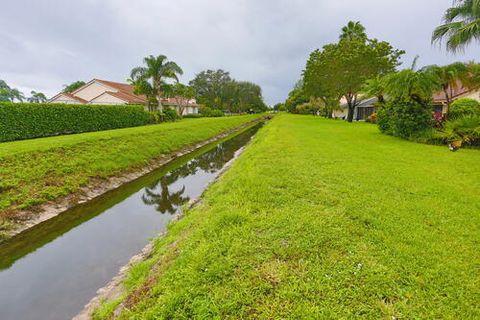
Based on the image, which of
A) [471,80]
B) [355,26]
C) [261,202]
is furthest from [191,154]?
[355,26]

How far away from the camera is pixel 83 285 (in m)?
4.18

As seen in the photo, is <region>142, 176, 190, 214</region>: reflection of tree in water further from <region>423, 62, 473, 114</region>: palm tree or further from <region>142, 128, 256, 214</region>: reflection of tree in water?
<region>423, 62, 473, 114</region>: palm tree

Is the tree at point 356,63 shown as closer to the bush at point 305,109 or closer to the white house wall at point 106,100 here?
the white house wall at point 106,100

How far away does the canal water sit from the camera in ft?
12.7

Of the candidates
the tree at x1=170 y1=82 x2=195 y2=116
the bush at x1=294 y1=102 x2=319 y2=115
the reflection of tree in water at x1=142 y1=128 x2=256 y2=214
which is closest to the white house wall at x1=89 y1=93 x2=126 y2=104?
the tree at x1=170 y1=82 x2=195 y2=116

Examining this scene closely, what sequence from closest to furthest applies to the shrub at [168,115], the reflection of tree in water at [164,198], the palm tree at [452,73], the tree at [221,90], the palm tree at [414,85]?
the reflection of tree in water at [164,198] → the palm tree at [414,85] → the palm tree at [452,73] → the shrub at [168,115] → the tree at [221,90]

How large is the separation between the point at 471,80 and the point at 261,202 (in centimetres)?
1534

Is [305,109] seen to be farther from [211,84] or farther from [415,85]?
[415,85]

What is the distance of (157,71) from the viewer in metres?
27.9

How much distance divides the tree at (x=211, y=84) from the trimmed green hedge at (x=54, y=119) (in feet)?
160

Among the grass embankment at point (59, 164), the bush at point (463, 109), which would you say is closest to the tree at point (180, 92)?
the grass embankment at point (59, 164)

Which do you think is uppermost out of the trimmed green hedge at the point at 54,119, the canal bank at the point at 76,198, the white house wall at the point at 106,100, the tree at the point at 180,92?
the tree at the point at 180,92

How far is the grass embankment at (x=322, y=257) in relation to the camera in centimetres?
251

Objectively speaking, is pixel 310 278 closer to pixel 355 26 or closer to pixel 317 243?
pixel 317 243
